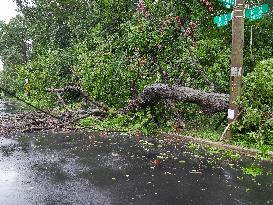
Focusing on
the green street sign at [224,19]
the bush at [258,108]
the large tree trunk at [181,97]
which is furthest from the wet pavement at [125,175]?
the green street sign at [224,19]

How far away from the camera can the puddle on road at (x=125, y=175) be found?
5590 millimetres

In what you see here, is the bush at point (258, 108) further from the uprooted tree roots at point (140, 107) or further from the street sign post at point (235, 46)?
the uprooted tree roots at point (140, 107)

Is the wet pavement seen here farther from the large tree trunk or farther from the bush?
the large tree trunk

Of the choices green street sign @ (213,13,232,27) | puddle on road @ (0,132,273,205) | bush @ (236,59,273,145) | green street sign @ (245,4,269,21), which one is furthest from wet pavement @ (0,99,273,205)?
green street sign @ (245,4,269,21)

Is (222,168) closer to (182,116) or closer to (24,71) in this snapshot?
(182,116)

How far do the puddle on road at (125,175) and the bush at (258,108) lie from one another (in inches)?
40.7

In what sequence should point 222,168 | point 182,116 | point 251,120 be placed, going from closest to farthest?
point 222,168 → point 251,120 → point 182,116

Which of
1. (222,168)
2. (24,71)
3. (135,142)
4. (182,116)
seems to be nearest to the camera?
(222,168)

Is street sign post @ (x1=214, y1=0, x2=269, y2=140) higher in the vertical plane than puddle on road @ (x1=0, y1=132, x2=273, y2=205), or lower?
higher

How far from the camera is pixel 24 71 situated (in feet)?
72.5

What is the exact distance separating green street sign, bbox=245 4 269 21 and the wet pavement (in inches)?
118

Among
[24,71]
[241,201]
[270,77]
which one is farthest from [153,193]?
[24,71]

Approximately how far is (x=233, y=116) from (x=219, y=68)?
410 cm

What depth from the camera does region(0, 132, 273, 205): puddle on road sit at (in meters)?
5.59
